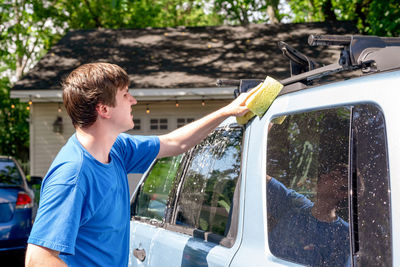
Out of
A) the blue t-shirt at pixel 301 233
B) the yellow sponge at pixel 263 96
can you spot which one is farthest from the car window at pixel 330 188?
the yellow sponge at pixel 263 96

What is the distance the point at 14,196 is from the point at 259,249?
5.99 m

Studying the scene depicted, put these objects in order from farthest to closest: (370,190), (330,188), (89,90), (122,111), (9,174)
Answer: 1. (9,174)
2. (122,111)
3. (89,90)
4. (330,188)
5. (370,190)

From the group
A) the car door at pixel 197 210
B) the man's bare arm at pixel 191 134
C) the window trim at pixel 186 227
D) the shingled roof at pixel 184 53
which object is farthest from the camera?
the shingled roof at pixel 184 53

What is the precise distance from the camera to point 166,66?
499 inches

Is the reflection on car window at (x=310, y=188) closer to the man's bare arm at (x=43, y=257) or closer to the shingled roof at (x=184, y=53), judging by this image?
the man's bare arm at (x=43, y=257)

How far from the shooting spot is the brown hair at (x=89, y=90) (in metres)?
2.18

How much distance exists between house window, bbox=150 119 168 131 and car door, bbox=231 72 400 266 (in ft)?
34.3

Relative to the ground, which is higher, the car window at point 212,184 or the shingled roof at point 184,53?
the shingled roof at point 184,53

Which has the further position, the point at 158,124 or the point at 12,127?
the point at 12,127

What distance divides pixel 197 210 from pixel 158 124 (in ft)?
32.7

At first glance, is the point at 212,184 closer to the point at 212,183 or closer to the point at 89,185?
the point at 212,183

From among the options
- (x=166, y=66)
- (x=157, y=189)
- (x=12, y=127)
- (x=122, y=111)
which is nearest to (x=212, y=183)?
(x=122, y=111)

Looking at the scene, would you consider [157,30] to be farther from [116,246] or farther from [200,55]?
[116,246]

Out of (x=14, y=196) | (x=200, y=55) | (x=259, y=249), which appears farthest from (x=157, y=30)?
(x=259, y=249)
